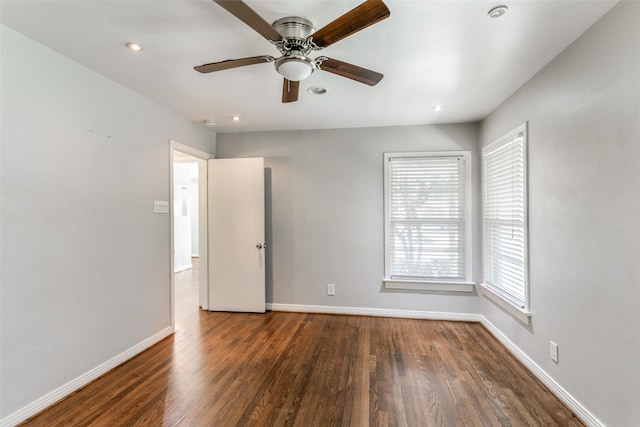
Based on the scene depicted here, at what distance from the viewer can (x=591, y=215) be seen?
1764 millimetres

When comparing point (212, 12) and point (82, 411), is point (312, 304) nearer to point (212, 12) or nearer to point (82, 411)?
point (82, 411)

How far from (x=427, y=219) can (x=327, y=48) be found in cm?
241

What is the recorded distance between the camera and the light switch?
291 cm

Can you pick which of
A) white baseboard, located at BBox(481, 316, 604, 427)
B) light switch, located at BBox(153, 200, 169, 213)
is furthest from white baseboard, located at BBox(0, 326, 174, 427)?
white baseboard, located at BBox(481, 316, 604, 427)

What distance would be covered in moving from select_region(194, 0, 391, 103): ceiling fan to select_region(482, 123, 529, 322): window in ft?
5.50

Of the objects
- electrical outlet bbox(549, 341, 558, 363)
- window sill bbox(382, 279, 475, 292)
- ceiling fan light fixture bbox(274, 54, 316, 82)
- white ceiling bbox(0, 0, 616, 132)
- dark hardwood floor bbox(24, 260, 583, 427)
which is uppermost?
white ceiling bbox(0, 0, 616, 132)

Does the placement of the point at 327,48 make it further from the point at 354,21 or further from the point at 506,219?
the point at 506,219

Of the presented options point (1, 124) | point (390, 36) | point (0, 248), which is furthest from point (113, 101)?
point (390, 36)

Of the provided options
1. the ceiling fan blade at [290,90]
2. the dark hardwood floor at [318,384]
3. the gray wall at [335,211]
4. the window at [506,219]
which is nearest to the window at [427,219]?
the gray wall at [335,211]

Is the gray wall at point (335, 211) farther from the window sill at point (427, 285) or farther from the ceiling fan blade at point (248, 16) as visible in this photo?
the ceiling fan blade at point (248, 16)

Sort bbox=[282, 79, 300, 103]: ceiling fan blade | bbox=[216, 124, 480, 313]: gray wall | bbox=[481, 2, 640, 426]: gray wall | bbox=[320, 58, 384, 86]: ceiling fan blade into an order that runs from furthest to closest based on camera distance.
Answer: bbox=[216, 124, 480, 313]: gray wall → bbox=[282, 79, 300, 103]: ceiling fan blade → bbox=[320, 58, 384, 86]: ceiling fan blade → bbox=[481, 2, 640, 426]: gray wall

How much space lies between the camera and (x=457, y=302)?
3.54m

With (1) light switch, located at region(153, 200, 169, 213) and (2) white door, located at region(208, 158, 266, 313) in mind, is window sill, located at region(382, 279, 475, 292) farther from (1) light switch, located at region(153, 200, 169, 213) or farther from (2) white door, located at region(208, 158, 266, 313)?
(1) light switch, located at region(153, 200, 169, 213)

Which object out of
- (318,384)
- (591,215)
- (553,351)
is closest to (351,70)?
(591,215)
